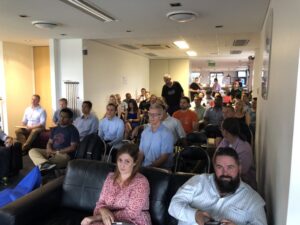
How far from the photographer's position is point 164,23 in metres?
4.83

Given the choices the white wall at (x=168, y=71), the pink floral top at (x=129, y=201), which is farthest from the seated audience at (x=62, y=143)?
the white wall at (x=168, y=71)

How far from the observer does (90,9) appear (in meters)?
3.86

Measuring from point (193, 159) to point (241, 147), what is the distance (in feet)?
2.56

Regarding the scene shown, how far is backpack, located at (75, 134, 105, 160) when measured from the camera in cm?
369

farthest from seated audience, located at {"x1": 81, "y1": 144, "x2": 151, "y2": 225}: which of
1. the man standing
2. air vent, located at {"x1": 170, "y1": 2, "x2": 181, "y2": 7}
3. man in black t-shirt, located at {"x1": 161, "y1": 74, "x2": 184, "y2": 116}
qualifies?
man in black t-shirt, located at {"x1": 161, "y1": 74, "x2": 184, "y2": 116}

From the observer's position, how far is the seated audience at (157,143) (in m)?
3.11

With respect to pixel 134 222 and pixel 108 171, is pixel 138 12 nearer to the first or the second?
pixel 108 171

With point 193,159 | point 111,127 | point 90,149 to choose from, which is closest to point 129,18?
point 111,127

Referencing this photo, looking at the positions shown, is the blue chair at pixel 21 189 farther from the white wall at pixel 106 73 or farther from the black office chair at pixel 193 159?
the white wall at pixel 106 73

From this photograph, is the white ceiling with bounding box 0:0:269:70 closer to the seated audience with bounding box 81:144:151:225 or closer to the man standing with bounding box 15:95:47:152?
the man standing with bounding box 15:95:47:152

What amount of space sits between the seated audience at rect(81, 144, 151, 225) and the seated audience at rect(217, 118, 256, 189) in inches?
41.2

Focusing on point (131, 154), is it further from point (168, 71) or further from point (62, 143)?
point (168, 71)

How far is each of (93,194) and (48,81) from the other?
601cm

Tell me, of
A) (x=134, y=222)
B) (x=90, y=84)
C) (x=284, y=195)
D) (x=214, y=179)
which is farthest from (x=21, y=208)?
(x=90, y=84)
